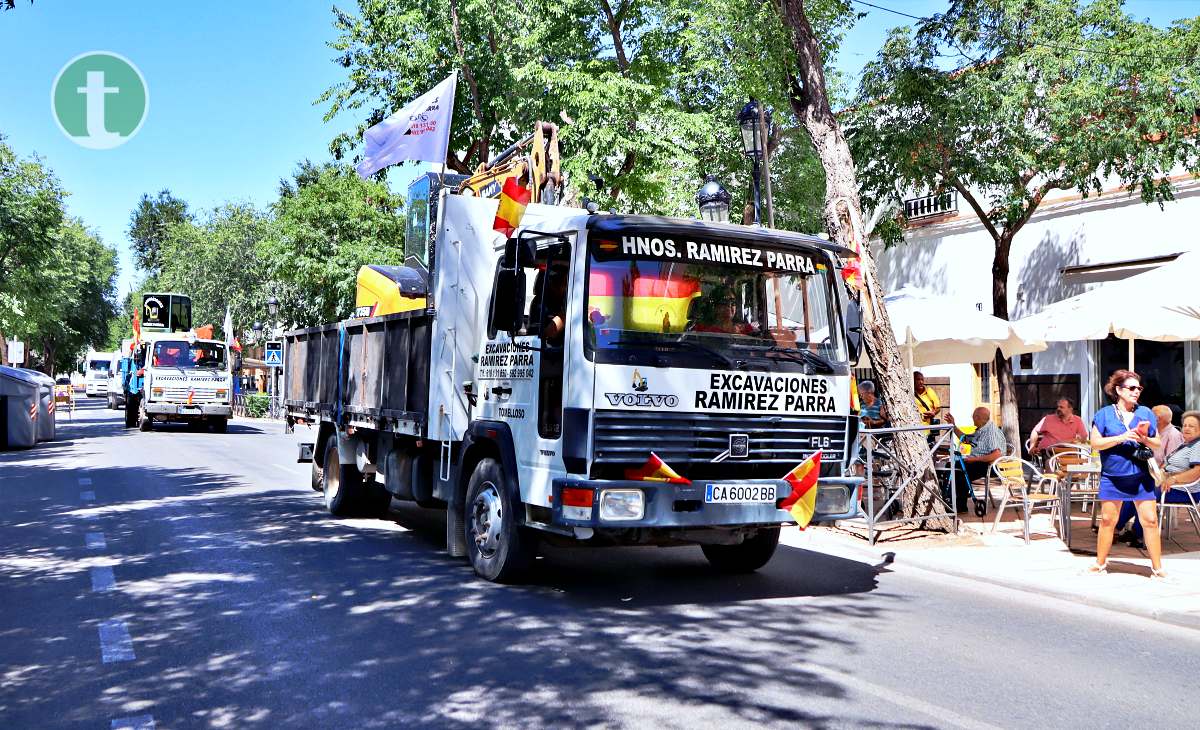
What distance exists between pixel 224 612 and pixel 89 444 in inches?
816

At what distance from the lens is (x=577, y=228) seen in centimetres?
713

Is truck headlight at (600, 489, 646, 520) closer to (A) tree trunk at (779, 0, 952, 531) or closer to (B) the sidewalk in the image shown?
(B) the sidewalk

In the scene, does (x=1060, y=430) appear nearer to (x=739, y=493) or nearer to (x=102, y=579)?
(x=739, y=493)

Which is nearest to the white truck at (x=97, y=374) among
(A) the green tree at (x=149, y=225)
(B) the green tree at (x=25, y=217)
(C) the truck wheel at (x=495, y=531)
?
(A) the green tree at (x=149, y=225)

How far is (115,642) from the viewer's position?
6.19 meters

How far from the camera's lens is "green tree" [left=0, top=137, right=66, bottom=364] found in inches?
1278

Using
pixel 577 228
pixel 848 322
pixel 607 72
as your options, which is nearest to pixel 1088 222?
pixel 607 72

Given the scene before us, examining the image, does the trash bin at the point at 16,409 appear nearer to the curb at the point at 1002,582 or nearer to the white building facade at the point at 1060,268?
the curb at the point at 1002,582

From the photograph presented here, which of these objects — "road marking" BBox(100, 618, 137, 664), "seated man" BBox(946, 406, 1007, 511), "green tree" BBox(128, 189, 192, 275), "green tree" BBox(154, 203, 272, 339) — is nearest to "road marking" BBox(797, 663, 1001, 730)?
"road marking" BBox(100, 618, 137, 664)

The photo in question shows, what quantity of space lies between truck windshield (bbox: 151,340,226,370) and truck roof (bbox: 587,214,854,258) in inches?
1038

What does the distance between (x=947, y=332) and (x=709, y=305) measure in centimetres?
702

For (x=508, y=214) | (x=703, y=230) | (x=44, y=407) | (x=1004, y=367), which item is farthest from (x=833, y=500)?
(x=44, y=407)

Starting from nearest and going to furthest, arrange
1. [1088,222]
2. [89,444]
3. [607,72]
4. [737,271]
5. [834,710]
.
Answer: [834,710] → [737,271] → [1088,222] → [607,72] → [89,444]

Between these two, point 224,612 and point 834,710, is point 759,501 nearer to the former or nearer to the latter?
point 834,710
